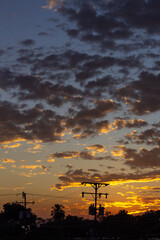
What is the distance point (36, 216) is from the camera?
165 m

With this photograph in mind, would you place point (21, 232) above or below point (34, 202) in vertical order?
below

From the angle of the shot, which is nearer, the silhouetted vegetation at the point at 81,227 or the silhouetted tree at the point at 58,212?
the silhouetted vegetation at the point at 81,227

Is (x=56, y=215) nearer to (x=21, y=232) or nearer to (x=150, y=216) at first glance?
(x=150, y=216)

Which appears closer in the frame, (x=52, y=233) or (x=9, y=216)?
(x=52, y=233)

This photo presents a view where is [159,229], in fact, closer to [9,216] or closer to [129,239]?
[129,239]

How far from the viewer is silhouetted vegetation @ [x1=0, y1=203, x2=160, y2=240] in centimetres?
8650

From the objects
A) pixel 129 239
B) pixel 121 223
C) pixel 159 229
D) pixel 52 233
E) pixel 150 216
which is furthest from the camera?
pixel 150 216

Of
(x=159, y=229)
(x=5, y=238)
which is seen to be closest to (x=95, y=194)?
(x=5, y=238)

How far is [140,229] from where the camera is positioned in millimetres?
126500

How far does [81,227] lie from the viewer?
116 metres

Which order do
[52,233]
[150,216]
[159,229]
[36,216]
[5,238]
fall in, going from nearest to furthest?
[5,238]
[52,233]
[159,229]
[150,216]
[36,216]

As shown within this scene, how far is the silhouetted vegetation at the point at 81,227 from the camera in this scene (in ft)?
284

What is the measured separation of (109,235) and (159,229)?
16.1 m

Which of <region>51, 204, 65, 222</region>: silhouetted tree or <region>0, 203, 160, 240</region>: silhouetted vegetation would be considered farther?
<region>51, 204, 65, 222</region>: silhouetted tree
